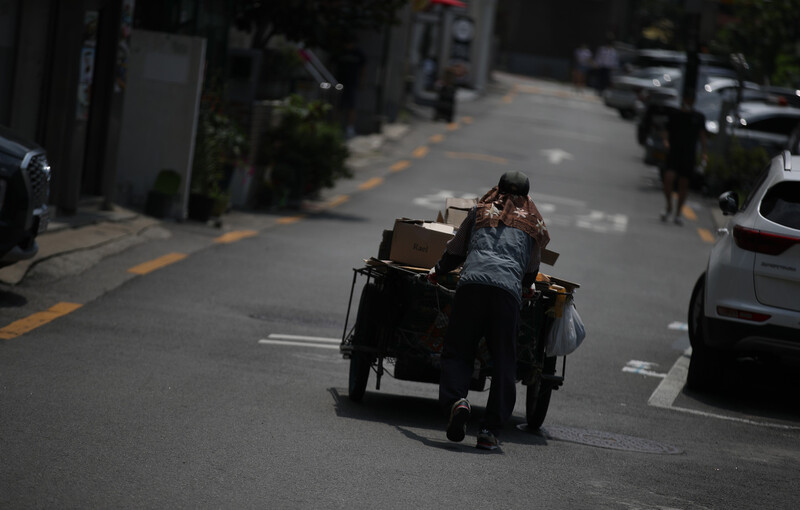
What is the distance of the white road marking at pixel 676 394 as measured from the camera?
9555 millimetres

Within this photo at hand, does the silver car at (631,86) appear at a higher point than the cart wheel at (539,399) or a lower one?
higher

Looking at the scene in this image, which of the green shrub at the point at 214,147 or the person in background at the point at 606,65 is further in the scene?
the person in background at the point at 606,65

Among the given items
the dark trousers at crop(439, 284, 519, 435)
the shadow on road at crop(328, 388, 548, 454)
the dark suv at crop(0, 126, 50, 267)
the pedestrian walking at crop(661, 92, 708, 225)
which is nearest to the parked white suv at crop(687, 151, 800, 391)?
the shadow on road at crop(328, 388, 548, 454)

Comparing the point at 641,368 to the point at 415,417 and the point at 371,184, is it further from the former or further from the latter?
the point at 371,184

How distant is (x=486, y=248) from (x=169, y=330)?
374 cm

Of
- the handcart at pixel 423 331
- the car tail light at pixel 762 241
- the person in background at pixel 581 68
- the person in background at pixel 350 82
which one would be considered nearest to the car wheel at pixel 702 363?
the car tail light at pixel 762 241

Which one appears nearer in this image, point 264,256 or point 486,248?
point 486,248

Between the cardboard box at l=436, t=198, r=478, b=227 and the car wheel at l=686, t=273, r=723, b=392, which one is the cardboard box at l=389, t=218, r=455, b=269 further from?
the car wheel at l=686, t=273, r=723, b=392

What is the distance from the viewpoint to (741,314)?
383 inches

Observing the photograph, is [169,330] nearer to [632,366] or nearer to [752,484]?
[632,366]

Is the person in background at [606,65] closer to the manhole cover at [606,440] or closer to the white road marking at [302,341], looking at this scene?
the white road marking at [302,341]

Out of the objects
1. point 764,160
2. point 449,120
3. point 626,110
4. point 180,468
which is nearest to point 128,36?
point 180,468

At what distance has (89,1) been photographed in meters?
14.6

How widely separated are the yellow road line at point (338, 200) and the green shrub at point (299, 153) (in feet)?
2.49
